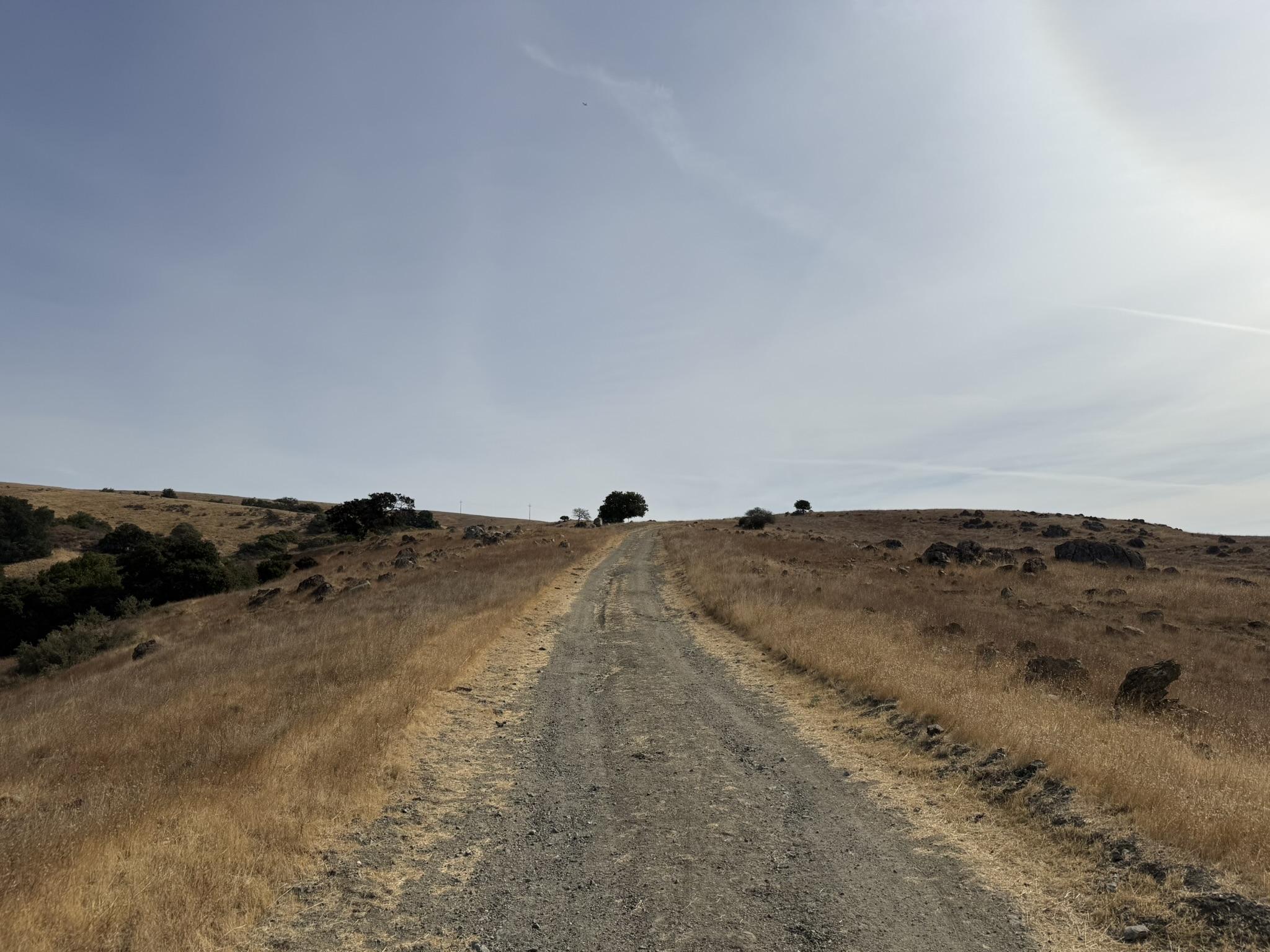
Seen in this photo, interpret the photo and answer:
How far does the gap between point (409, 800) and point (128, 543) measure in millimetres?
75381

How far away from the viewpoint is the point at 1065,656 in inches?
722

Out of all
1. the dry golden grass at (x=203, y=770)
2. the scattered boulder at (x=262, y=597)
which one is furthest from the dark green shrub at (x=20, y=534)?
the dry golden grass at (x=203, y=770)

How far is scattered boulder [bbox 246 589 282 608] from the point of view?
38031 millimetres

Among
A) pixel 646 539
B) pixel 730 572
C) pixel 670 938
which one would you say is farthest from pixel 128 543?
pixel 670 938

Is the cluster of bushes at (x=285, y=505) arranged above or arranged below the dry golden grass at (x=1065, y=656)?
above

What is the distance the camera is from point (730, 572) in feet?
105

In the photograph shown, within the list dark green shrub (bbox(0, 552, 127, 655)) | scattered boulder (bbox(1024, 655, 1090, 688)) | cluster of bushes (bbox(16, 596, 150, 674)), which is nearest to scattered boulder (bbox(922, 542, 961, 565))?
scattered boulder (bbox(1024, 655, 1090, 688))

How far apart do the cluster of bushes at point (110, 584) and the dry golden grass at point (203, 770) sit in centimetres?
2556

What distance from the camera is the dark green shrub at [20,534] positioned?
63625 mm

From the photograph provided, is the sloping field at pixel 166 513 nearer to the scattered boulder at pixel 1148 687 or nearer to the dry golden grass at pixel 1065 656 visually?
the dry golden grass at pixel 1065 656

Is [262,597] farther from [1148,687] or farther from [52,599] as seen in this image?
[1148,687]

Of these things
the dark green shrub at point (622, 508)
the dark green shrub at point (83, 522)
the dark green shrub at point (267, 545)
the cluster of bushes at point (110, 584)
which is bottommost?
the cluster of bushes at point (110, 584)

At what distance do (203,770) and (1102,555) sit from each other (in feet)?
178

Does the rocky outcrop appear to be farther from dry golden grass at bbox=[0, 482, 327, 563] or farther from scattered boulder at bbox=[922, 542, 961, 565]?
dry golden grass at bbox=[0, 482, 327, 563]
